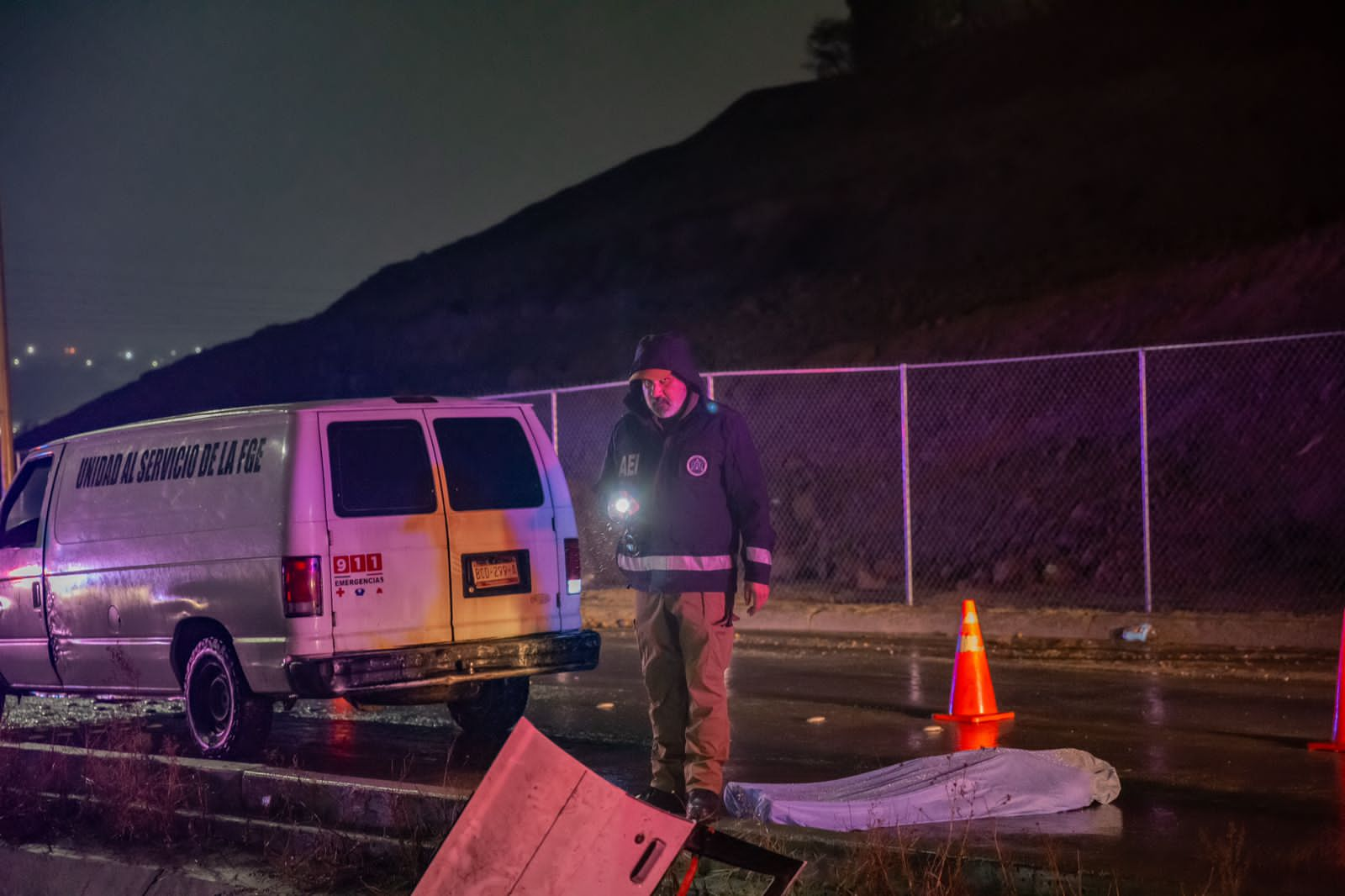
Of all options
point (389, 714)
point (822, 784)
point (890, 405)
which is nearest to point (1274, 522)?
point (890, 405)

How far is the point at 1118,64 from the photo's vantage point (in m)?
56.4

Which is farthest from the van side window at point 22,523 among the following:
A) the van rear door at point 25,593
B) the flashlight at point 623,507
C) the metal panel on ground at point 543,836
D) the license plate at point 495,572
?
the metal panel on ground at point 543,836

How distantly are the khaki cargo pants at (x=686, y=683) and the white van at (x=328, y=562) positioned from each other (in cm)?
241

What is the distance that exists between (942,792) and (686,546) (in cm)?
145

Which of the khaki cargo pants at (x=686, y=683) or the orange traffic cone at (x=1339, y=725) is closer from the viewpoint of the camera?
the khaki cargo pants at (x=686, y=683)

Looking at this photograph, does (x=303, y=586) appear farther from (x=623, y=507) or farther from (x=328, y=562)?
(x=623, y=507)

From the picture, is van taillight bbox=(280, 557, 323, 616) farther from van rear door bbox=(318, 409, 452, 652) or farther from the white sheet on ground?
the white sheet on ground

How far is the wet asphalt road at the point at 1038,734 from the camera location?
19.3 feet

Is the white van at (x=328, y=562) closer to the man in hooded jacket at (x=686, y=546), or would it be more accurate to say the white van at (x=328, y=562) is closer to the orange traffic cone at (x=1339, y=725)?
the man in hooded jacket at (x=686, y=546)

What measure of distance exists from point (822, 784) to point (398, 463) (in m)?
3.21

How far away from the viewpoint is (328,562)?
8.30 meters

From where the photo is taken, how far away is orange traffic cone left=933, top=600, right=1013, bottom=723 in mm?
9203

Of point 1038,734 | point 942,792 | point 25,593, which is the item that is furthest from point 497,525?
point 25,593

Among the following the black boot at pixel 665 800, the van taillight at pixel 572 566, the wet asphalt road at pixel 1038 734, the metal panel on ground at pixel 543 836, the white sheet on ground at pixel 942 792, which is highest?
the van taillight at pixel 572 566
